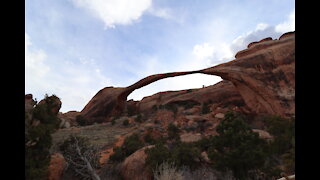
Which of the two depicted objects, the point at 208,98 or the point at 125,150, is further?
the point at 208,98

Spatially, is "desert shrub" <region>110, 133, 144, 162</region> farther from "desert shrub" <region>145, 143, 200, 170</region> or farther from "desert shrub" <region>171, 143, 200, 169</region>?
→ "desert shrub" <region>171, 143, 200, 169</region>

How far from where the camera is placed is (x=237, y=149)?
820 cm

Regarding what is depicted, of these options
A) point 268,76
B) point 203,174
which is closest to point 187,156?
point 203,174

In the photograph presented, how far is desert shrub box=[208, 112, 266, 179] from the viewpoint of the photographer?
26.6 ft

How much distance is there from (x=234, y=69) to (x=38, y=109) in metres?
16.7

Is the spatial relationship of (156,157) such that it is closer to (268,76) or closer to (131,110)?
(268,76)

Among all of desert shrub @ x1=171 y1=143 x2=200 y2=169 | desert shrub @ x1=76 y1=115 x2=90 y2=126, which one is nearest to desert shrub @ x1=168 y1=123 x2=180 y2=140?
desert shrub @ x1=171 y1=143 x2=200 y2=169

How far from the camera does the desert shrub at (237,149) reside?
26.6 ft

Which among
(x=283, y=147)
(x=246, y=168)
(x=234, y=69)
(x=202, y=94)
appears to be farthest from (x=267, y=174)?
(x=202, y=94)

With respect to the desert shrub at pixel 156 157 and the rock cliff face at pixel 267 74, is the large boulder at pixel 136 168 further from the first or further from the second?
the rock cliff face at pixel 267 74

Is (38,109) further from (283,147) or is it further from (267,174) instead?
(283,147)

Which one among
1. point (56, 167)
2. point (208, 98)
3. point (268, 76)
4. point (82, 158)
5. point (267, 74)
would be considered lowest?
point (56, 167)

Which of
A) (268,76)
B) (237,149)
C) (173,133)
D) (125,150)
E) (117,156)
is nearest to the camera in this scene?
(237,149)

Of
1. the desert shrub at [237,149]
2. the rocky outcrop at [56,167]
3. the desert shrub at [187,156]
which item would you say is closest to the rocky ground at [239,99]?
the rocky outcrop at [56,167]
